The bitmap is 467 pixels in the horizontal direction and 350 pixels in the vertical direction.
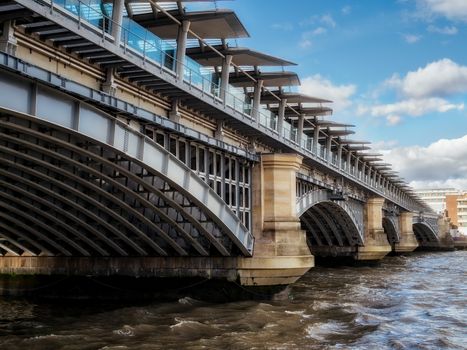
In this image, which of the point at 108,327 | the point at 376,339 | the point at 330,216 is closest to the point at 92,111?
the point at 108,327

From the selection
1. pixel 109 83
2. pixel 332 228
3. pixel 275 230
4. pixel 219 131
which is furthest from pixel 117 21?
pixel 332 228

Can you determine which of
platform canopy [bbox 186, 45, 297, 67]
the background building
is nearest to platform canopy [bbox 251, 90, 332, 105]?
platform canopy [bbox 186, 45, 297, 67]

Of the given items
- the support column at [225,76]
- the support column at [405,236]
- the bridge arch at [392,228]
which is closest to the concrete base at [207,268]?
the support column at [225,76]

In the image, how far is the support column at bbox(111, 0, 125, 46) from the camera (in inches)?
571

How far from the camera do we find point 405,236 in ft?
219

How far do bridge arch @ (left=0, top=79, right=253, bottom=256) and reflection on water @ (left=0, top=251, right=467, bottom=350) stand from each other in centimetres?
256

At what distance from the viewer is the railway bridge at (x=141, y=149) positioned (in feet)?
42.7

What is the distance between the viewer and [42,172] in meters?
17.2

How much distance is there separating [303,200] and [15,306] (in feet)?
A: 48.5

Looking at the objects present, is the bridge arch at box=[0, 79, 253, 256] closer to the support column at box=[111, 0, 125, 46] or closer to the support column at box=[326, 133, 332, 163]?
the support column at box=[111, 0, 125, 46]

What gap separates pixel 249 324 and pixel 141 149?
640cm

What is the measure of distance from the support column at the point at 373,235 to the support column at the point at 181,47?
31.6 m

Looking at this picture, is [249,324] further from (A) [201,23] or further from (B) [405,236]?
(B) [405,236]

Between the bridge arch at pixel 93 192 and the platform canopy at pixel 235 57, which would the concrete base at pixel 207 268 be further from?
the platform canopy at pixel 235 57
